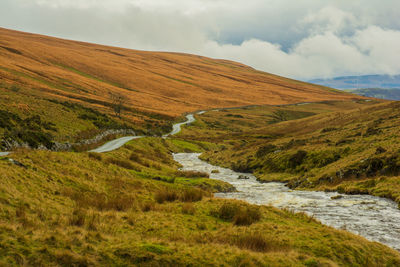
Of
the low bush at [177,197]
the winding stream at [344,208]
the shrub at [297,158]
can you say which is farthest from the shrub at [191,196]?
the shrub at [297,158]

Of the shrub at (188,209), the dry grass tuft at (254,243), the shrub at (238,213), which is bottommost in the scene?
the shrub at (188,209)

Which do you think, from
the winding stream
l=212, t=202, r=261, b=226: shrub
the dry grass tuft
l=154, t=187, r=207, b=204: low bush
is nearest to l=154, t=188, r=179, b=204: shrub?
l=154, t=187, r=207, b=204: low bush

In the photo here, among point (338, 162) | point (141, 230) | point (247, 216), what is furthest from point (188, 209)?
point (338, 162)

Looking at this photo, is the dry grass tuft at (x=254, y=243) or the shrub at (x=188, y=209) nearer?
the dry grass tuft at (x=254, y=243)

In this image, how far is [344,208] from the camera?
813 inches

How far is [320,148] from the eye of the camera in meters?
40.3

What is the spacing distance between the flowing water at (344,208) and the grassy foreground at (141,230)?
2521 mm

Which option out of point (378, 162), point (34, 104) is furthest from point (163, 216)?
point (34, 104)

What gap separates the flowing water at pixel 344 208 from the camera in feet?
52.2

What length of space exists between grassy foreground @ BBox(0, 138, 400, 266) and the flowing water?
8.27 feet

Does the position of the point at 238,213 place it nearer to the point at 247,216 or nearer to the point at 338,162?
the point at 247,216

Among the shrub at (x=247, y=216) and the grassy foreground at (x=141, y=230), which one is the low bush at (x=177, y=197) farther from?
the shrub at (x=247, y=216)

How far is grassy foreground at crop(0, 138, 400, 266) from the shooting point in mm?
9133

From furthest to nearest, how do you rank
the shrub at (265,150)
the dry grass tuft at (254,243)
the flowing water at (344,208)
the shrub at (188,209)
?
1. the shrub at (265,150)
2. the shrub at (188,209)
3. the flowing water at (344,208)
4. the dry grass tuft at (254,243)
